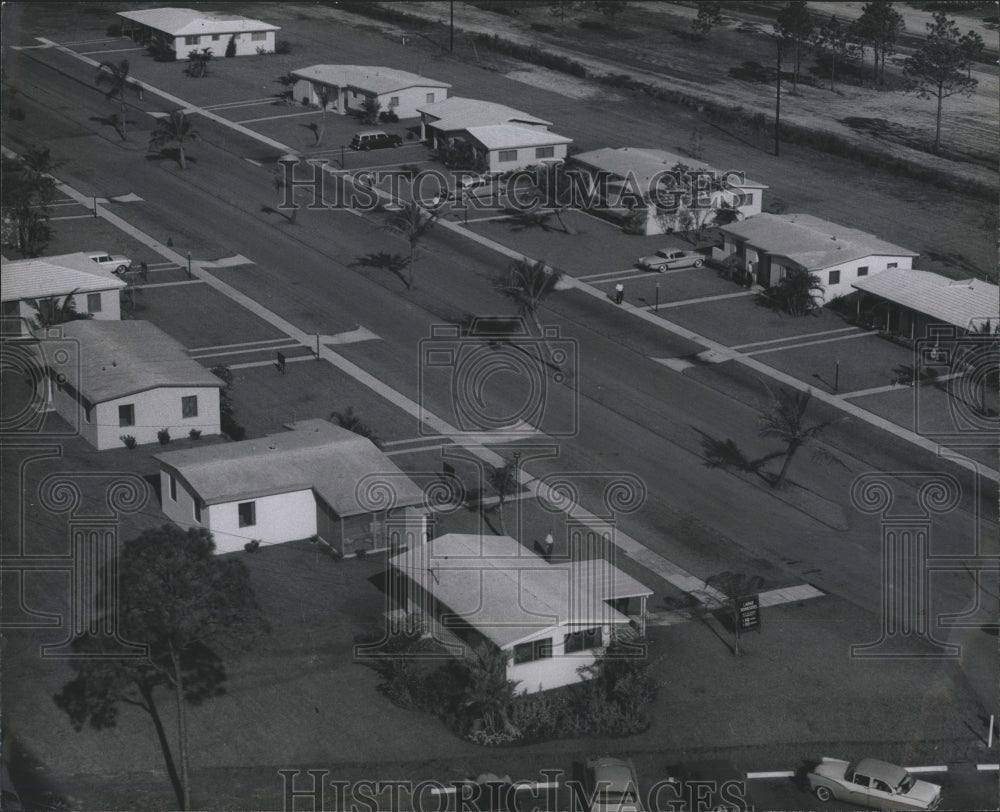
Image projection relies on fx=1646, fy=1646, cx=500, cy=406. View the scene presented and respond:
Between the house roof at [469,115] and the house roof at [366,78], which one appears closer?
the house roof at [469,115]

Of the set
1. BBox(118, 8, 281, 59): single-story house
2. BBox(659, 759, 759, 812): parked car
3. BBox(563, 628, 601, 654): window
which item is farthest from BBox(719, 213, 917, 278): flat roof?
BBox(118, 8, 281, 59): single-story house

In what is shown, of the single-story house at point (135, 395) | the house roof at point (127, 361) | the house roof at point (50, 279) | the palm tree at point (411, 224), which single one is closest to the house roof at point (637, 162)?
the palm tree at point (411, 224)

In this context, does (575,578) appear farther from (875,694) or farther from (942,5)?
(942,5)

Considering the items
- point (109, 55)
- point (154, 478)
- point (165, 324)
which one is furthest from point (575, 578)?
point (109, 55)

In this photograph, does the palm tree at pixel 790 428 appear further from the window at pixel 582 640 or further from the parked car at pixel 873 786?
the parked car at pixel 873 786

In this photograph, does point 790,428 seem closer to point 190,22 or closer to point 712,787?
point 712,787

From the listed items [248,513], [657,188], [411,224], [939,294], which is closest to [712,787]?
[248,513]
